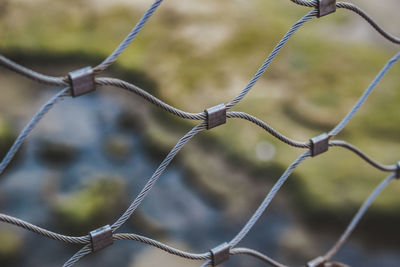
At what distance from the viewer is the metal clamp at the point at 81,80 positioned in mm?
404

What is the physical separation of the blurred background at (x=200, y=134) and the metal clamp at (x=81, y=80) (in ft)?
2.37

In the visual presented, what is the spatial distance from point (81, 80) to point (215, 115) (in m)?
0.14

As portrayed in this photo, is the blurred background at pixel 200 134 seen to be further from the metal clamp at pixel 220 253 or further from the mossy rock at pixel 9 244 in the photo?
the metal clamp at pixel 220 253

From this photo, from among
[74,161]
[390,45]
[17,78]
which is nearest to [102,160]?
[74,161]

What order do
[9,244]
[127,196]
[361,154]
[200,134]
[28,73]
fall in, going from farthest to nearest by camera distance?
1. [200,134]
2. [127,196]
3. [9,244]
4. [361,154]
5. [28,73]

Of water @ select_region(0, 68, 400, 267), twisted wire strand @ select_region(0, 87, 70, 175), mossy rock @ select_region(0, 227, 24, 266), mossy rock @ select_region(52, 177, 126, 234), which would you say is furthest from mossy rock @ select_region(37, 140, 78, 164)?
twisted wire strand @ select_region(0, 87, 70, 175)

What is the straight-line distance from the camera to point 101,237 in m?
0.47

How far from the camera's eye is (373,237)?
1.06 m

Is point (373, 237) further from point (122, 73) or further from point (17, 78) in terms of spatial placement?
point (17, 78)

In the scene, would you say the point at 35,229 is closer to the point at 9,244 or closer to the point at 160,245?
the point at 160,245

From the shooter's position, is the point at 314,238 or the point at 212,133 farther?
the point at 212,133

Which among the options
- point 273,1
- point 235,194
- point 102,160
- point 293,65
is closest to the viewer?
point 235,194

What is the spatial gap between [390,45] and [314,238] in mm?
741

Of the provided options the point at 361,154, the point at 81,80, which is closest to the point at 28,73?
the point at 81,80
